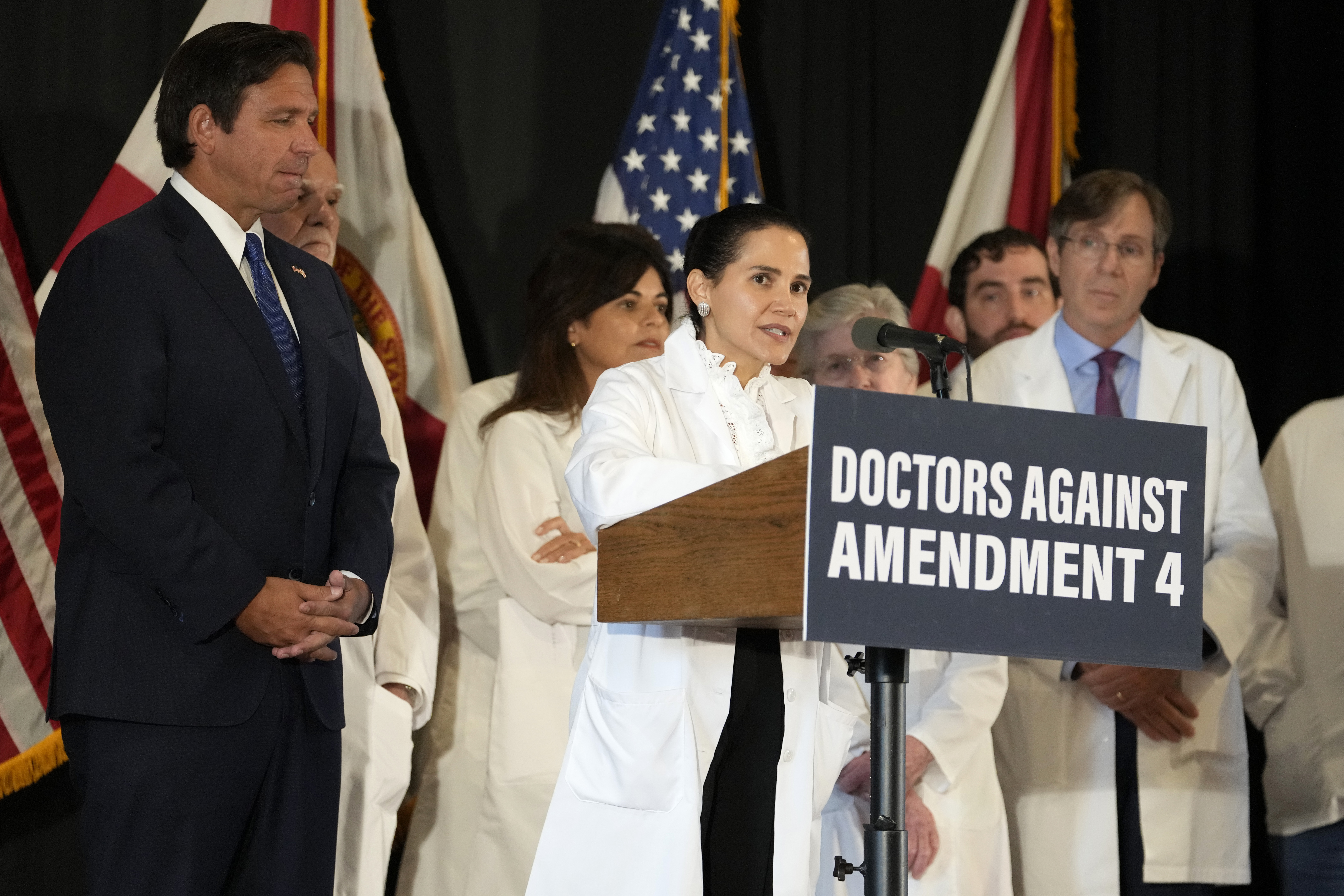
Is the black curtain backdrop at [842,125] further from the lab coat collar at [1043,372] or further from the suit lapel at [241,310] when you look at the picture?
the suit lapel at [241,310]

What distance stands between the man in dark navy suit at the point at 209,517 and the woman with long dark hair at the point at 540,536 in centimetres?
92

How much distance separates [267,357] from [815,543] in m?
1.15

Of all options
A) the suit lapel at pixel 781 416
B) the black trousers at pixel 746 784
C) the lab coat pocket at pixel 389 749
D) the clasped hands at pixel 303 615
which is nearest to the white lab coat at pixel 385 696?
the lab coat pocket at pixel 389 749

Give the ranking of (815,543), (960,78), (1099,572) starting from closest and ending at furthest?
(815,543) → (1099,572) → (960,78)

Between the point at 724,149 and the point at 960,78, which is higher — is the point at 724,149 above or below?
below

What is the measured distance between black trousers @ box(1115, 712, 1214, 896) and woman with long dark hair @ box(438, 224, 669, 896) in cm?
131

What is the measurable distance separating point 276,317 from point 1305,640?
2.79 metres

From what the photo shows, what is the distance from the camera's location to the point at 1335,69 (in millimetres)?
5152

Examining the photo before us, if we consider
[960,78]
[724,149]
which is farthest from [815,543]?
[960,78]

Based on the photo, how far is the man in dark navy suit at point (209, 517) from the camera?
2273mm

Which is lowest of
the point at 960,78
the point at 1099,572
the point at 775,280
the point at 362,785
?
the point at 362,785

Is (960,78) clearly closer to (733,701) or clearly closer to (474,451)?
(474,451)

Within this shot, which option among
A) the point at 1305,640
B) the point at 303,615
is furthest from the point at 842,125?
the point at 303,615

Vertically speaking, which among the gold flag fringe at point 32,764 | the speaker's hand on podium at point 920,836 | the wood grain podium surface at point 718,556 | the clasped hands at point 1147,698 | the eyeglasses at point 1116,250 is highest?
the eyeglasses at point 1116,250
